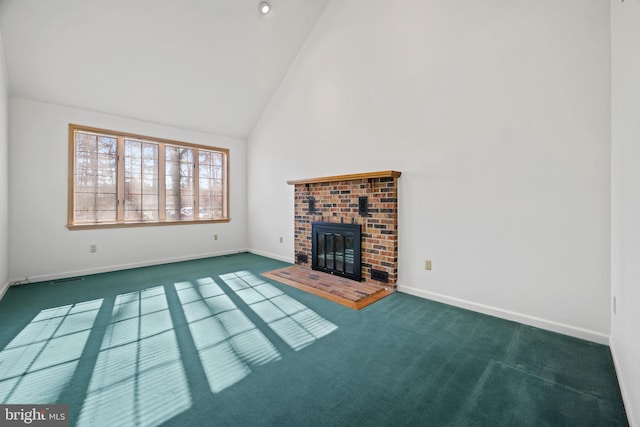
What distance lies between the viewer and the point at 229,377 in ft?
5.68

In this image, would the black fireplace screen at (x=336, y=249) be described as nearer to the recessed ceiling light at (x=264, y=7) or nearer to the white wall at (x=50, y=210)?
the white wall at (x=50, y=210)

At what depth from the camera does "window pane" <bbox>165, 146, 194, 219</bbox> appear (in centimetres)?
507

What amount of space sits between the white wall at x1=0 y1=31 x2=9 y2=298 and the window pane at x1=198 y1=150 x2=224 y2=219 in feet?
8.33

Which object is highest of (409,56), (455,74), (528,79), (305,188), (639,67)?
(409,56)

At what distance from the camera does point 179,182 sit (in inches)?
204

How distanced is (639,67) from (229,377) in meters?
2.77

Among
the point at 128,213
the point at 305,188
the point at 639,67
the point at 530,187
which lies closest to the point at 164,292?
the point at 128,213

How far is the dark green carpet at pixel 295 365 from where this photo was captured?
4.73 feet

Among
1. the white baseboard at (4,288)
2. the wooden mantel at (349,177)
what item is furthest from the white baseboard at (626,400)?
the white baseboard at (4,288)

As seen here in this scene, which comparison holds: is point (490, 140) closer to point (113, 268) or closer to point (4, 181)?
point (113, 268)

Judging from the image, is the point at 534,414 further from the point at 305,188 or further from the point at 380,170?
the point at 305,188

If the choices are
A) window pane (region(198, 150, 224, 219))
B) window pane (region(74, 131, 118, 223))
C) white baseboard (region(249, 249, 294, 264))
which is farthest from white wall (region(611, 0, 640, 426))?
window pane (region(74, 131, 118, 223))

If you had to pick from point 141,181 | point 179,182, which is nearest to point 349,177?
point 179,182

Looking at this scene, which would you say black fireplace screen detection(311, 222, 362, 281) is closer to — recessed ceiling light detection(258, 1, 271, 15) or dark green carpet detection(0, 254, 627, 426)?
dark green carpet detection(0, 254, 627, 426)
